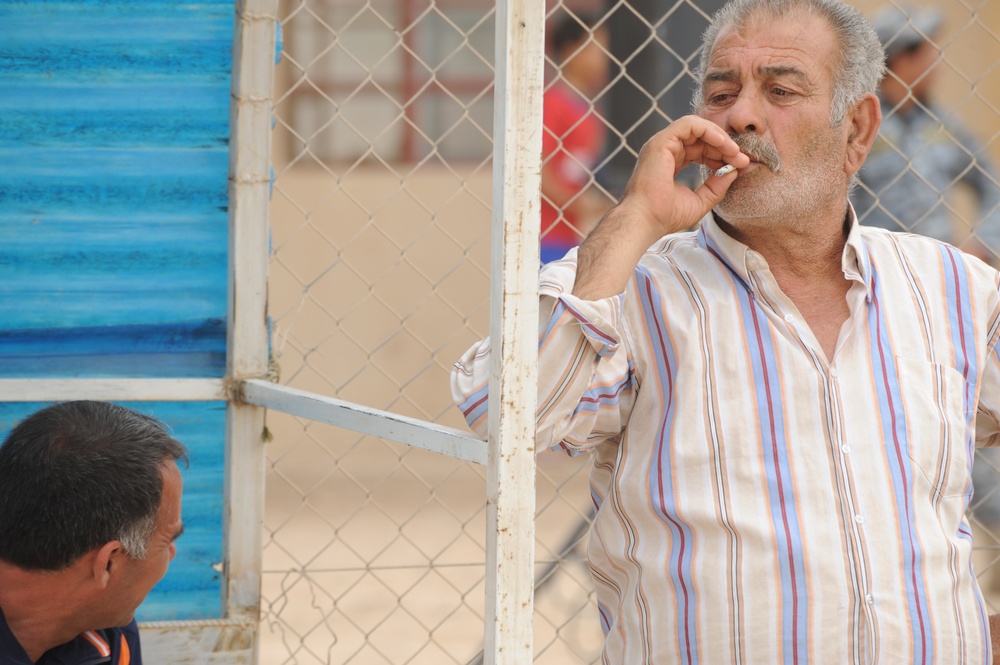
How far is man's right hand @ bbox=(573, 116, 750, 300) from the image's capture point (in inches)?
70.7

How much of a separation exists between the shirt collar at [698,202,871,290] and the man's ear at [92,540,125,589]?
105 centimetres

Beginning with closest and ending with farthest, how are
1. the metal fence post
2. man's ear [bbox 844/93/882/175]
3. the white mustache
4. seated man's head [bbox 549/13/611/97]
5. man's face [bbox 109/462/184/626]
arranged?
the metal fence post → man's face [bbox 109/462/184/626] → the white mustache → man's ear [bbox 844/93/882/175] → seated man's head [bbox 549/13/611/97]

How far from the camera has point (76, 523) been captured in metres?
1.63

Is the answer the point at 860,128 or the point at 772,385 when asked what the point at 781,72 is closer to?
the point at 860,128

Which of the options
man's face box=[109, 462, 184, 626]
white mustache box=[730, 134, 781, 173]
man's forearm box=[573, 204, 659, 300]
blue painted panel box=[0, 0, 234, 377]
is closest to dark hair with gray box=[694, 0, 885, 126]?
white mustache box=[730, 134, 781, 173]

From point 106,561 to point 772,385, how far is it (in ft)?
3.36

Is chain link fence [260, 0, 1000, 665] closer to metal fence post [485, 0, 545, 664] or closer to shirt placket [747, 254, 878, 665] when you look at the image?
shirt placket [747, 254, 878, 665]

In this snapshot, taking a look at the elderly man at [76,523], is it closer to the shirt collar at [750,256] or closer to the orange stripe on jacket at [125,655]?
the orange stripe on jacket at [125,655]

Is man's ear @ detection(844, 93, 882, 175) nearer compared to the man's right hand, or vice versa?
the man's right hand

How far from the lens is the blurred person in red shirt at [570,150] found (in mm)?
4348

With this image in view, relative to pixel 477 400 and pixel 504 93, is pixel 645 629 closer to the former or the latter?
pixel 477 400

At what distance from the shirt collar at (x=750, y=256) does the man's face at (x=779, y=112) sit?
46 millimetres

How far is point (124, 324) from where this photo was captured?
2.29 meters

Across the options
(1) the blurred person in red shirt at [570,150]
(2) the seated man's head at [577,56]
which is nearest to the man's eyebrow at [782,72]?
(1) the blurred person in red shirt at [570,150]
